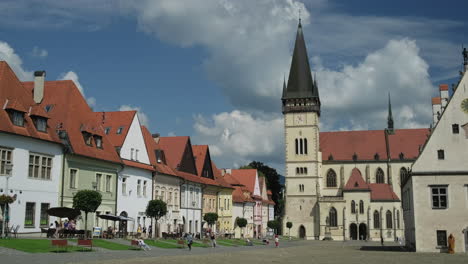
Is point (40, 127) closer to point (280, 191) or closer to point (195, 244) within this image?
point (195, 244)

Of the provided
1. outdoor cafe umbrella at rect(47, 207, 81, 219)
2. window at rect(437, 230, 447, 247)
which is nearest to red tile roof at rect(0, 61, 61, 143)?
outdoor cafe umbrella at rect(47, 207, 81, 219)

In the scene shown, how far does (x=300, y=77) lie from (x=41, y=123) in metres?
75.8

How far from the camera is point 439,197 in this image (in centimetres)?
4403

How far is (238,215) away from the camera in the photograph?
84562mm

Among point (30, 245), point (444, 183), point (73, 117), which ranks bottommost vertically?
point (30, 245)

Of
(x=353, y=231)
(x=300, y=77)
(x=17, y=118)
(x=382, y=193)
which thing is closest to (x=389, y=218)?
(x=382, y=193)

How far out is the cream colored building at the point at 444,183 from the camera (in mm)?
43406

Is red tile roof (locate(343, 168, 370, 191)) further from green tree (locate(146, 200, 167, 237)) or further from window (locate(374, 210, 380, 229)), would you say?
green tree (locate(146, 200, 167, 237))

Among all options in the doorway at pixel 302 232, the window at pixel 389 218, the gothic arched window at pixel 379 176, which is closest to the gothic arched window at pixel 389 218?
the window at pixel 389 218

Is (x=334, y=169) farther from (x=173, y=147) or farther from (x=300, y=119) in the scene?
(x=173, y=147)

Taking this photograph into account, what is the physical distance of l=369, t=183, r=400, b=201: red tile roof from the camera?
10088cm

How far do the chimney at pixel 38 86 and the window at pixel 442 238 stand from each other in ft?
110

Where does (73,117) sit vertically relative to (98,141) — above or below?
above

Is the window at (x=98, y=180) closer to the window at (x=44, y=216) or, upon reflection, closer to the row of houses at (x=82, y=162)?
the row of houses at (x=82, y=162)
